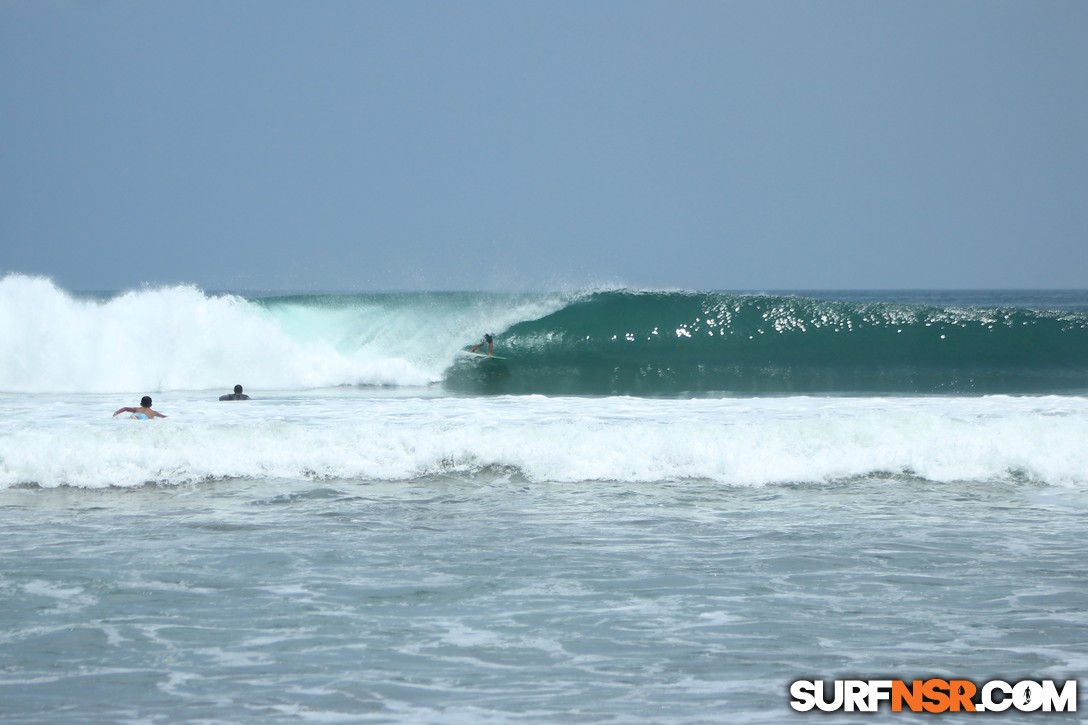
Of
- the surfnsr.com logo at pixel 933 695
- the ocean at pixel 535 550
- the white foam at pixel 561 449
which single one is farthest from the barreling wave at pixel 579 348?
the surfnsr.com logo at pixel 933 695

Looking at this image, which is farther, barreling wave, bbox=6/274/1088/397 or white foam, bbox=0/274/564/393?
white foam, bbox=0/274/564/393

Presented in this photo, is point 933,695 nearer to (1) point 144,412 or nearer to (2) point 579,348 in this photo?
(1) point 144,412

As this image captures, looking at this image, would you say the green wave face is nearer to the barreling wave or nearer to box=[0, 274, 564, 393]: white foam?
the barreling wave

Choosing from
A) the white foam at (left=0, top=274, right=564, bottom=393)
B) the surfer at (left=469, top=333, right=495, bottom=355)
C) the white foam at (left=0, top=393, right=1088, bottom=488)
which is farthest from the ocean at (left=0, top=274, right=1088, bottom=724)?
the white foam at (left=0, top=274, right=564, bottom=393)

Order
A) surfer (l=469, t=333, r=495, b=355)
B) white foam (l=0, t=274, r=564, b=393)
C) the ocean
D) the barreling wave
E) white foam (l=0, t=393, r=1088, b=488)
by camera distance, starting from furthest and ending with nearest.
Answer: white foam (l=0, t=274, r=564, b=393) → surfer (l=469, t=333, r=495, b=355) → the barreling wave → white foam (l=0, t=393, r=1088, b=488) → the ocean

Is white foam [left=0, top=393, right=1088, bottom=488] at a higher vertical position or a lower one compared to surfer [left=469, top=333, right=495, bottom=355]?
lower

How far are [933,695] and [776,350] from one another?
49.1 ft

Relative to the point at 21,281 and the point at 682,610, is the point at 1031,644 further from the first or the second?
the point at 21,281

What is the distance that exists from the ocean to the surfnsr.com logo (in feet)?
0.25

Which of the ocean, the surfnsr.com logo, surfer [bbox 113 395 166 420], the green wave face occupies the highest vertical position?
the green wave face

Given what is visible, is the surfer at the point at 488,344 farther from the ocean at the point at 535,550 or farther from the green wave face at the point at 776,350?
the ocean at the point at 535,550

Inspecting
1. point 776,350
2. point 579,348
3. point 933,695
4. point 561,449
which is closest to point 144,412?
point 561,449

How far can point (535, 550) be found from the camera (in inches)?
266

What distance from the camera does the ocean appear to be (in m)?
4.42
